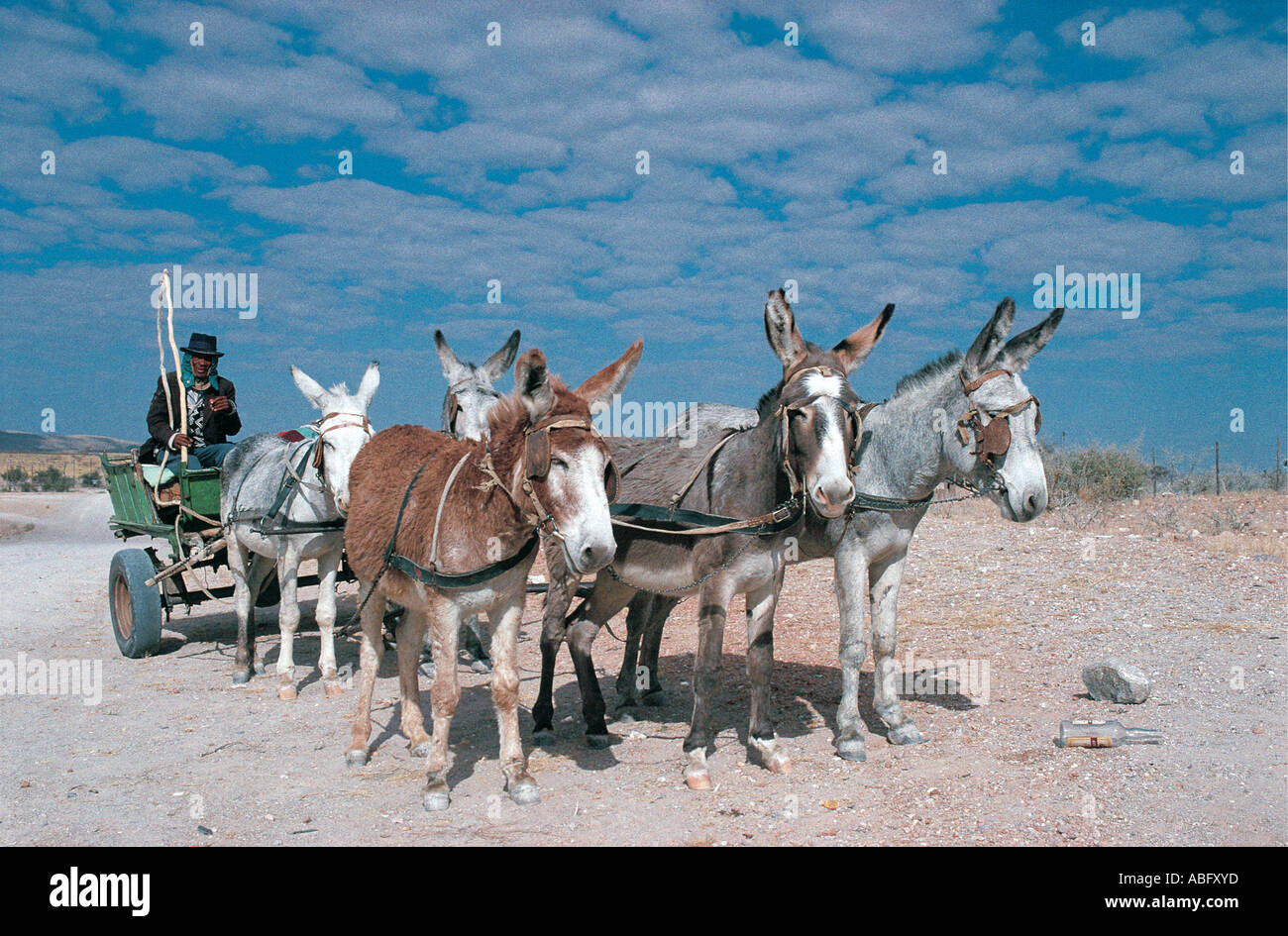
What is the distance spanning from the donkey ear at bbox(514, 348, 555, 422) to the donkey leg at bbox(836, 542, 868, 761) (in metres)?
2.58

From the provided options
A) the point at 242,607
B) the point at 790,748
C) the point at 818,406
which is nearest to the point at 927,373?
the point at 818,406

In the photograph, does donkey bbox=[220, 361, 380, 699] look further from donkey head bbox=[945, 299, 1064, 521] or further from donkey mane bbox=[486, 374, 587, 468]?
donkey head bbox=[945, 299, 1064, 521]

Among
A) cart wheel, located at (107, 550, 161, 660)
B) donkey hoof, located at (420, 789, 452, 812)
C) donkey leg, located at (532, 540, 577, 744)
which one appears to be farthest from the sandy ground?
cart wheel, located at (107, 550, 161, 660)

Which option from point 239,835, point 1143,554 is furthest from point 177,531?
point 1143,554

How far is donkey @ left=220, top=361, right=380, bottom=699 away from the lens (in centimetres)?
764

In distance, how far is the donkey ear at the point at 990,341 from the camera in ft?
19.8

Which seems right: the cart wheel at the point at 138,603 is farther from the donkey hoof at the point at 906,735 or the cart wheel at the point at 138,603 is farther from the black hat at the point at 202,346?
the donkey hoof at the point at 906,735

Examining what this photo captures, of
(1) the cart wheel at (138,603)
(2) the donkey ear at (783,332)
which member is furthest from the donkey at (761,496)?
(1) the cart wheel at (138,603)

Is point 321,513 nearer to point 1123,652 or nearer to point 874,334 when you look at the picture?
point 874,334

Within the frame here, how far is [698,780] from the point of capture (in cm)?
556

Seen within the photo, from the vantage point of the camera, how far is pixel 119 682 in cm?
873

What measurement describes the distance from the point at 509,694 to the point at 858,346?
125 inches

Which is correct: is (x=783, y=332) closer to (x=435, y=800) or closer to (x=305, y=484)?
(x=435, y=800)

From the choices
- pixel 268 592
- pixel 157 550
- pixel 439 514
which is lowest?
pixel 268 592
